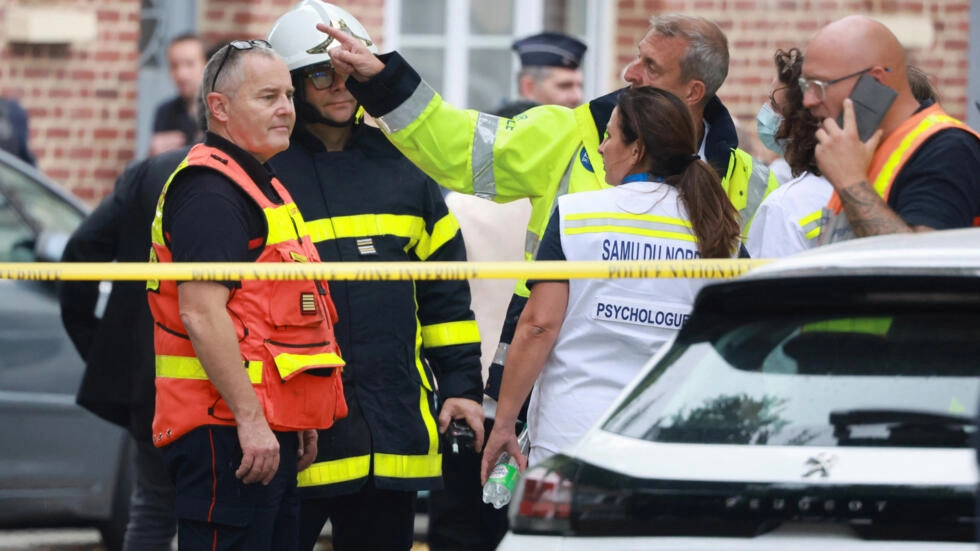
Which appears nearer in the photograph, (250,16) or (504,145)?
(504,145)

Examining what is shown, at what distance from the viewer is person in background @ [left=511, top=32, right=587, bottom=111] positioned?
8648 millimetres

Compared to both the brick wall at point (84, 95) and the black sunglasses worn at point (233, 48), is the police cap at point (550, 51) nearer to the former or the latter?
the brick wall at point (84, 95)

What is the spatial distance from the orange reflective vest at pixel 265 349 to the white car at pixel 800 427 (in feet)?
4.07

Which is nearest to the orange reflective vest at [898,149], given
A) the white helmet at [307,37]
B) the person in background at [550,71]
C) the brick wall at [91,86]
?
the white helmet at [307,37]

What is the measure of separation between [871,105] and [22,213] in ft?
15.4

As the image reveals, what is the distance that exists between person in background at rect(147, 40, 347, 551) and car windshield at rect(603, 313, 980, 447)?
1340 mm

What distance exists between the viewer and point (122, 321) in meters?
6.24

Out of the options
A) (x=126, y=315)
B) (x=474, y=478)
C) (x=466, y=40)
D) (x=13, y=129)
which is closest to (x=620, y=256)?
(x=474, y=478)

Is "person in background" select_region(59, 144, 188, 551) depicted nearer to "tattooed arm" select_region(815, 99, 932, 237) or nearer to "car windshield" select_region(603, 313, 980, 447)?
"tattooed arm" select_region(815, 99, 932, 237)

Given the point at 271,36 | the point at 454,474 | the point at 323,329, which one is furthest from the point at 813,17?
the point at 323,329

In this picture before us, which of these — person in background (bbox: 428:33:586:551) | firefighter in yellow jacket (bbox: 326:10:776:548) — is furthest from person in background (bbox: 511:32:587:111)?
firefighter in yellow jacket (bbox: 326:10:776:548)

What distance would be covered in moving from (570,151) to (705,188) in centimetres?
52

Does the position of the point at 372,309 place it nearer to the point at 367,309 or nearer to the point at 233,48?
the point at 367,309

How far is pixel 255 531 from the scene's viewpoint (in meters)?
4.45
